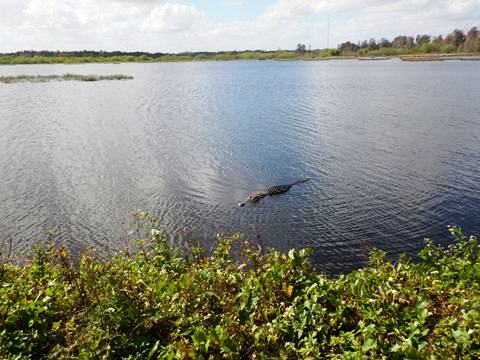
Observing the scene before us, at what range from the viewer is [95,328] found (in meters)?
5.87

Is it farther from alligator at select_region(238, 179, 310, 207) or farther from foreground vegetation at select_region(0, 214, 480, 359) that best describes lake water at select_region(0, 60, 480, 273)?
foreground vegetation at select_region(0, 214, 480, 359)

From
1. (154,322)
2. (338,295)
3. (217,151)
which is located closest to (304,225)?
(338,295)

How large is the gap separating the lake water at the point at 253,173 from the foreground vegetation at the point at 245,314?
248 inches

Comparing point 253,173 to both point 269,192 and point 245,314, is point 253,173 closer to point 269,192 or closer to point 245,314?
point 269,192

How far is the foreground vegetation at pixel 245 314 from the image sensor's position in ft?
17.8

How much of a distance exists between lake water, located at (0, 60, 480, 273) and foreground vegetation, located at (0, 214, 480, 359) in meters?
6.31

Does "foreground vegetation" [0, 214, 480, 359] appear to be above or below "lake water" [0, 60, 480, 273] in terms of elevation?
above

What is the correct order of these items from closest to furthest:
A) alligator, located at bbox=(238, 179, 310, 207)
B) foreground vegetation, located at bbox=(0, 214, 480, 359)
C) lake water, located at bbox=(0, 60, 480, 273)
Answer: foreground vegetation, located at bbox=(0, 214, 480, 359) < lake water, located at bbox=(0, 60, 480, 273) < alligator, located at bbox=(238, 179, 310, 207)

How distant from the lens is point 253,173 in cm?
2320

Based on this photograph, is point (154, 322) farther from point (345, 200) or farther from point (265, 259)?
point (345, 200)

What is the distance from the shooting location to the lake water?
1573 cm

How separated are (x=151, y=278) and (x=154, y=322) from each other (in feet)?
4.41

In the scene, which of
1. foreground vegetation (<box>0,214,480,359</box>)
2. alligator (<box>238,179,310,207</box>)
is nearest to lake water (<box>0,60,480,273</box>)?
alligator (<box>238,179,310,207</box>)

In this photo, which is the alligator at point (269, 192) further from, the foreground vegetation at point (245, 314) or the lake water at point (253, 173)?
the foreground vegetation at point (245, 314)
